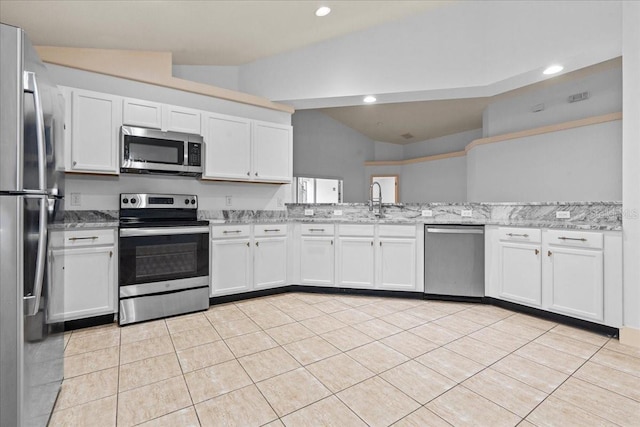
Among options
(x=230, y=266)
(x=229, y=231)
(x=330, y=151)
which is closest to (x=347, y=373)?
(x=230, y=266)

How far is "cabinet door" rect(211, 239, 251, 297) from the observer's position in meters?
3.30

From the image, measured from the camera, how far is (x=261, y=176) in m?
3.76

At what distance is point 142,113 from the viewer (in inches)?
122

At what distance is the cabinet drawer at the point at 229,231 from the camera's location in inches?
130

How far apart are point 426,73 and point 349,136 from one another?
14.2 feet

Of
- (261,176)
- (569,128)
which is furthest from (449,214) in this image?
(569,128)

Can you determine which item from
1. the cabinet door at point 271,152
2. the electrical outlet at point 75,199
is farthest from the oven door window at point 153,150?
the cabinet door at point 271,152

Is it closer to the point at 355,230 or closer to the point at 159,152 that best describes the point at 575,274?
the point at 355,230

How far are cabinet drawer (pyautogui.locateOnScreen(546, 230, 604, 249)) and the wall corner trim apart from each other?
3.64 m

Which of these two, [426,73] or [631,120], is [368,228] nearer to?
[426,73]

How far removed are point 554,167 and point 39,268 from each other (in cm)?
620

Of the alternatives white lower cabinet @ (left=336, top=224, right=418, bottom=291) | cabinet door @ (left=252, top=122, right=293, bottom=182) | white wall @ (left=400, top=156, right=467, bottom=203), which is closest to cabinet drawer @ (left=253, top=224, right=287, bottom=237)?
cabinet door @ (left=252, top=122, right=293, bottom=182)

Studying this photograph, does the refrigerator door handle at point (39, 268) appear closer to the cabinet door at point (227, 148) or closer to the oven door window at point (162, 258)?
the oven door window at point (162, 258)

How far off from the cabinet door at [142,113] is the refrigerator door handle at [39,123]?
6.19 ft
